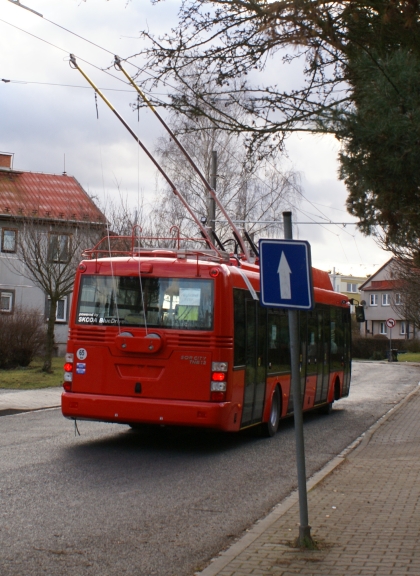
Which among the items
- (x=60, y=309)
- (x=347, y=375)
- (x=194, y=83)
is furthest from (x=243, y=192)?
(x=194, y=83)

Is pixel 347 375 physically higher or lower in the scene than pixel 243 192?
lower

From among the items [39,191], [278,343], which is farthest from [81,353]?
[39,191]

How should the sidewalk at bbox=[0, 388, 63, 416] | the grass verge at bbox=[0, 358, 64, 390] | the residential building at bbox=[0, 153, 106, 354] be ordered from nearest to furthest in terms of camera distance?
the sidewalk at bbox=[0, 388, 63, 416] < the grass verge at bbox=[0, 358, 64, 390] < the residential building at bbox=[0, 153, 106, 354]

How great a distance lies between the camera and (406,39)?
6.68 metres

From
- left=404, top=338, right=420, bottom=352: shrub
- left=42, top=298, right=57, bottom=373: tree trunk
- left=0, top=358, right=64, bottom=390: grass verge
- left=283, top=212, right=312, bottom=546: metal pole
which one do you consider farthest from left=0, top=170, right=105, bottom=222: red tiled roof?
left=404, top=338, right=420, bottom=352: shrub

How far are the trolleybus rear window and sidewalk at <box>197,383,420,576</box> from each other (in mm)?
2814

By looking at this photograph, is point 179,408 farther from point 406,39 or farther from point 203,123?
point 406,39

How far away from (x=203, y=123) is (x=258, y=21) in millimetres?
1106

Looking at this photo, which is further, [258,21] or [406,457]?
[406,457]

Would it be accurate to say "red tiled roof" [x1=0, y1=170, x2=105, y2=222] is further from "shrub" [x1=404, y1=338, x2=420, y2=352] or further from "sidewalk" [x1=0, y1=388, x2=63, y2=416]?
"shrub" [x1=404, y1=338, x2=420, y2=352]

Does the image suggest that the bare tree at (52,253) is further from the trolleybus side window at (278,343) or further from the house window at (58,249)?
the trolleybus side window at (278,343)

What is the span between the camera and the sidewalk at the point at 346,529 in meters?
5.81

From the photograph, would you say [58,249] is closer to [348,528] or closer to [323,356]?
[323,356]

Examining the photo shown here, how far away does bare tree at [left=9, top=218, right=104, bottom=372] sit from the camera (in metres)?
29.4
